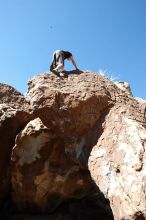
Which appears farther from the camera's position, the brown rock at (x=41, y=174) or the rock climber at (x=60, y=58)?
the rock climber at (x=60, y=58)

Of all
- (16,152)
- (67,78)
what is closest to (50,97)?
(67,78)

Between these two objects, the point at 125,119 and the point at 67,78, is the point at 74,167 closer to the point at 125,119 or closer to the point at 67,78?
the point at 125,119

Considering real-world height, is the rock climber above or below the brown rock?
above

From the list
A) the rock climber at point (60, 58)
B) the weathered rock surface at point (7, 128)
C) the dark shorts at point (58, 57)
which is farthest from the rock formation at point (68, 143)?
the dark shorts at point (58, 57)

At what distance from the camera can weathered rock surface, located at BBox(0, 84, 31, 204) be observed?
6.14 m

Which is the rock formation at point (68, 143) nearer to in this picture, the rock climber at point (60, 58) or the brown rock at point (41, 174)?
the brown rock at point (41, 174)

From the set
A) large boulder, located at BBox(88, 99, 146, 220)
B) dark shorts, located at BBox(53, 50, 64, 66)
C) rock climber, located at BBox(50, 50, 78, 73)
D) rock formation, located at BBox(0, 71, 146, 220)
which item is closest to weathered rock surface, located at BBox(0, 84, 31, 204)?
rock formation, located at BBox(0, 71, 146, 220)

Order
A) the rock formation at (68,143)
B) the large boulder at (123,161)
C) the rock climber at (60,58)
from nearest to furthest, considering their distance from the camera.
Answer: the large boulder at (123,161)
the rock formation at (68,143)
the rock climber at (60,58)

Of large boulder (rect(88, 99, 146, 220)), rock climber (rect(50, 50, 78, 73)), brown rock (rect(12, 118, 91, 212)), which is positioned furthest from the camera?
rock climber (rect(50, 50, 78, 73))

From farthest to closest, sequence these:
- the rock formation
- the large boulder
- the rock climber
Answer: the rock climber, the rock formation, the large boulder

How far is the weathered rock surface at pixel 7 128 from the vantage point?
242 inches

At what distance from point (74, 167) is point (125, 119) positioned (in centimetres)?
145

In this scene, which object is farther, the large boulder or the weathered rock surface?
the weathered rock surface

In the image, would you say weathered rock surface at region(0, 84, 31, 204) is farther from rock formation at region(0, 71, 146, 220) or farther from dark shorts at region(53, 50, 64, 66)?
dark shorts at region(53, 50, 64, 66)
